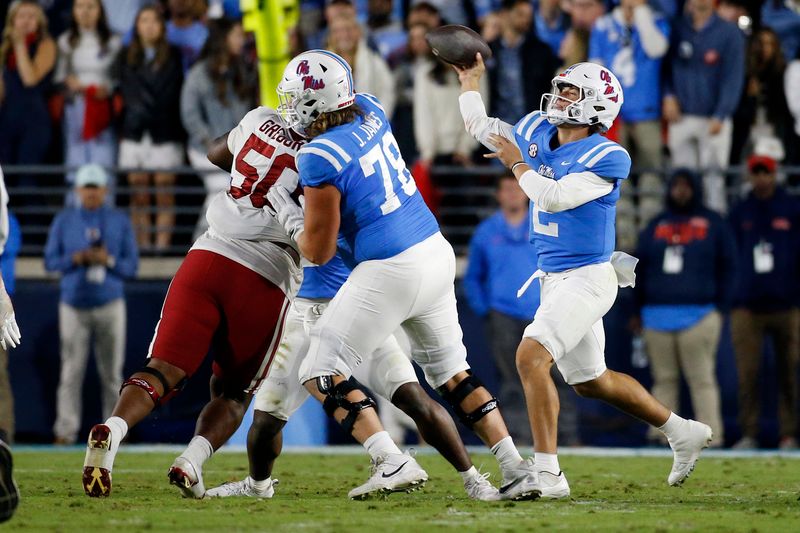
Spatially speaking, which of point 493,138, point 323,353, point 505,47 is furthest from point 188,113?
point 323,353

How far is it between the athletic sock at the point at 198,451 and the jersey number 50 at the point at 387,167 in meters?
1.34

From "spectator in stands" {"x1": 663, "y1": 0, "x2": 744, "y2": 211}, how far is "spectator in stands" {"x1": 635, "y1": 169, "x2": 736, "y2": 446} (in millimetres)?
477

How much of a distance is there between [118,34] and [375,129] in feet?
22.6

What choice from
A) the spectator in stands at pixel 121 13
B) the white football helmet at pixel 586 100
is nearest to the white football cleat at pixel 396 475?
the white football helmet at pixel 586 100

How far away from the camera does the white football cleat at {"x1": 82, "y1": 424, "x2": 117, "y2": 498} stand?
596 centimetres

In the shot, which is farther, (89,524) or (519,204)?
(519,204)

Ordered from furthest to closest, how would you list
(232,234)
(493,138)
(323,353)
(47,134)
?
(47,134), (493,138), (232,234), (323,353)

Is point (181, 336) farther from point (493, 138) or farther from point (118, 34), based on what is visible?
point (118, 34)

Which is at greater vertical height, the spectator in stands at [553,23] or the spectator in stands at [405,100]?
the spectator in stands at [553,23]

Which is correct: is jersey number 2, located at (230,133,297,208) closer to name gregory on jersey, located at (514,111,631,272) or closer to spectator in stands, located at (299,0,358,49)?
name gregory on jersey, located at (514,111,631,272)

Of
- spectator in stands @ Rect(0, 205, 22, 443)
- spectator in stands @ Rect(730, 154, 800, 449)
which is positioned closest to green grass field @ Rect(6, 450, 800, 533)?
spectator in stands @ Rect(0, 205, 22, 443)

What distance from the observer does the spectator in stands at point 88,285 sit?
11.1 m

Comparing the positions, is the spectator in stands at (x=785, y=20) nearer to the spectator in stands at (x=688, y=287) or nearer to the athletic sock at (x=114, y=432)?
the spectator in stands at (x=688, y=287)

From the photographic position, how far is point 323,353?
6031mm
